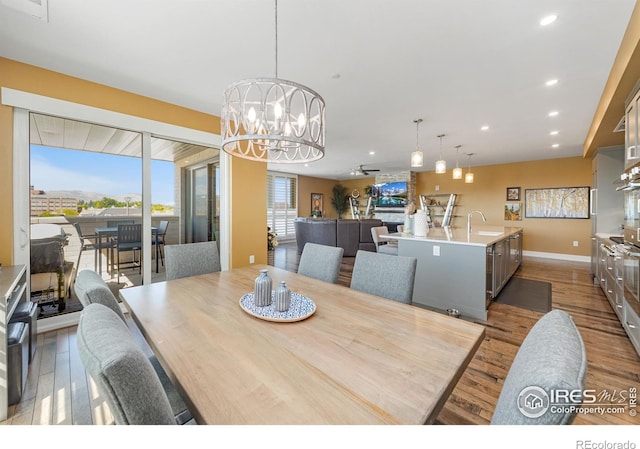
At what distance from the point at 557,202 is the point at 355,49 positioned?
7106 millimetres

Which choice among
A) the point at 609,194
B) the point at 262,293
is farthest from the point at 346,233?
the point at 262,293

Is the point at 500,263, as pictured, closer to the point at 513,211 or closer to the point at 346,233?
the point at 346,233

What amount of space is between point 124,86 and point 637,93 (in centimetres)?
485

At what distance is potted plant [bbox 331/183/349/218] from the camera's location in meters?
10.6

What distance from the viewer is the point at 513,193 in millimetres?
7152

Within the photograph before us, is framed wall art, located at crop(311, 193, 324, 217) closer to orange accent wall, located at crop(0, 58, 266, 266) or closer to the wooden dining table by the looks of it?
orange accent wall, located at crop(0, 58, 266, 266)

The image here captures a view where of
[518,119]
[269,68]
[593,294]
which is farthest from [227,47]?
[593,294]

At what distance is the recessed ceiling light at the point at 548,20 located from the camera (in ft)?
6.01

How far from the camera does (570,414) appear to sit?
0.48 meters

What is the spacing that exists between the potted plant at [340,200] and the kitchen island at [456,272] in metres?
7.15

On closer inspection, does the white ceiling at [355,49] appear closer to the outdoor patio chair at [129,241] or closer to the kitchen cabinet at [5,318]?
the outdoor patio chair at [129,241]

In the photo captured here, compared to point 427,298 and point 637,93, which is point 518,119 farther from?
point 427,298

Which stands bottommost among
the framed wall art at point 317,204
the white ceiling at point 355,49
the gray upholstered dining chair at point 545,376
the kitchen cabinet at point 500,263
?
the kitchen cabinet at point 500,263

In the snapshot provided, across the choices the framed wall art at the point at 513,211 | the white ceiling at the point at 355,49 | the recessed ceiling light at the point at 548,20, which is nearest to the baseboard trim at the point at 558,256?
the framed wall art at the point at 513,211
